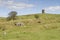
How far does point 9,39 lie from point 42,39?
19.2ft

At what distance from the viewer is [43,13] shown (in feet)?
295

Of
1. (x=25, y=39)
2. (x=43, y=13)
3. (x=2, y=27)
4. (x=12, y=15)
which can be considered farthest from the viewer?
(x=43, y=13)

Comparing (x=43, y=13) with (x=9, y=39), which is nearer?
(x=9, y=39)

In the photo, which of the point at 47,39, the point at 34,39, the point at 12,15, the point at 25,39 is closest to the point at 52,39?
the point at 47,39

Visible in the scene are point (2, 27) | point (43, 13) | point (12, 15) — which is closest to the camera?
point (2, 27)

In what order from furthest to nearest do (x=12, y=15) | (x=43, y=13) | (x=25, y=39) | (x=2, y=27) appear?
(x=43, y=13), (x=12, y=15), (x=2, y=27), (x=25, y=39)

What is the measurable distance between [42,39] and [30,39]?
2133 mm

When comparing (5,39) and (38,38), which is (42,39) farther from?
(5,39)

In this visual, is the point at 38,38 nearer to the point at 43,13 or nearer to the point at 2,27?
the point at 2,27

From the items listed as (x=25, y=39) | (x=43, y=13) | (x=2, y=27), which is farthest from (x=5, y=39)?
(x=43, y=13)

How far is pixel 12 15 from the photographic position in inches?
3063

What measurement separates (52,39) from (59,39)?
1.24 meters

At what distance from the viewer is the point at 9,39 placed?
1048 inches

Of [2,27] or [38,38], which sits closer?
[38,38]
